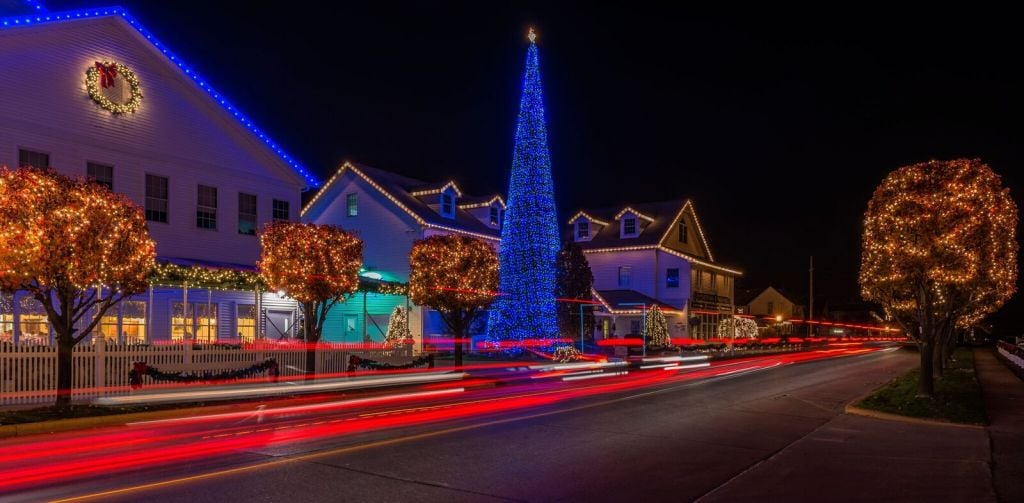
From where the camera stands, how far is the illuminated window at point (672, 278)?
50688mm

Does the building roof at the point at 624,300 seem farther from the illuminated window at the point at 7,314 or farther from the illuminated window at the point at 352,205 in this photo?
the illuminated window at the point at 7,314

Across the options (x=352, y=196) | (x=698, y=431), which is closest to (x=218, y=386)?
(x=698, y=431)

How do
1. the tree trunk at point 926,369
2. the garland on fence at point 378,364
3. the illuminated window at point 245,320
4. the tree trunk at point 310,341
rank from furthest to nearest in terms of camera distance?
A: the illuminated window at point 245,320
the garland on fence at point 378,364
the tree trunk at point 310,341
the tree trunk at point 926,369

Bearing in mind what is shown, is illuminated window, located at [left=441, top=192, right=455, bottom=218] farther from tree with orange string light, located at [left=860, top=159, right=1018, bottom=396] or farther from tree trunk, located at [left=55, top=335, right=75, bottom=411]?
tree trunk, located at [left=55, top=335, right=75, bottom=411]

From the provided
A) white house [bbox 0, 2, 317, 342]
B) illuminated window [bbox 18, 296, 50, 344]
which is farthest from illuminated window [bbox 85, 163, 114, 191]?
illuminated window [bbox 18, 296, 50, 344]

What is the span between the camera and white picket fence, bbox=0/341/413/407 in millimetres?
16734

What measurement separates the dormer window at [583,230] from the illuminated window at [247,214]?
92.6 ft

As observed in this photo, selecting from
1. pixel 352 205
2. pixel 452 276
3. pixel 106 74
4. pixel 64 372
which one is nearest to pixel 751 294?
pixel 352 205

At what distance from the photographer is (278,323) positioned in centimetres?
3098

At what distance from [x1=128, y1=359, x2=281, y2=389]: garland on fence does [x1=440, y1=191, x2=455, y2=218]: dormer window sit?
18.6 meters

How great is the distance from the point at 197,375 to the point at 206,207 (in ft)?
30.5

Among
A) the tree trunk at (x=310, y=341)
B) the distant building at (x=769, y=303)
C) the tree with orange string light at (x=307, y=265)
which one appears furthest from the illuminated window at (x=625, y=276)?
the distant building at (x=769, y=303)

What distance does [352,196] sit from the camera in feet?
134

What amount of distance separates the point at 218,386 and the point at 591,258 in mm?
36008
